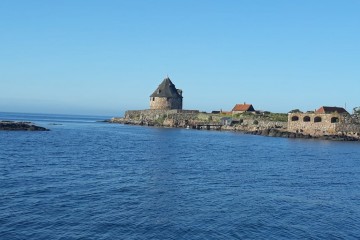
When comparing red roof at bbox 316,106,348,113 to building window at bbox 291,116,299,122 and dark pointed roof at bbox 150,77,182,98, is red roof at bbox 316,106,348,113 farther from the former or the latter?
dark pointed roof at bbox 150,77,182,98

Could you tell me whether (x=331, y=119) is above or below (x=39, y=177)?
above

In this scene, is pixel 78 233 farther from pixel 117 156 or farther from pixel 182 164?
pixel 117 156

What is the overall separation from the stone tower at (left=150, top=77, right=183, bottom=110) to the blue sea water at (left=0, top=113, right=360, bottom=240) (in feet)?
239

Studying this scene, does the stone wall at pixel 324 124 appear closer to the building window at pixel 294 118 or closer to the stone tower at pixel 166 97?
the building window at pixel 294 118

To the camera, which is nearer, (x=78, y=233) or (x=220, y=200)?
(x=78, y=233)

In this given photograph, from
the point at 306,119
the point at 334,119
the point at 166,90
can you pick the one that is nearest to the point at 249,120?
the point at 306,119

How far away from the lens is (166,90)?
114 metres

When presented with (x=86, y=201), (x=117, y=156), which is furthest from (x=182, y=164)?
(x=86, y=201)

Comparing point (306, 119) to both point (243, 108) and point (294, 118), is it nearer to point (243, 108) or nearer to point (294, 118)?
point (294, 118)

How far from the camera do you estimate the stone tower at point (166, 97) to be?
11312cm

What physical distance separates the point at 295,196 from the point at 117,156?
20365mm

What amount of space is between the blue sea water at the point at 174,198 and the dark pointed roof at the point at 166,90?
73.4 m

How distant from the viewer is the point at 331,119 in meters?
77.9

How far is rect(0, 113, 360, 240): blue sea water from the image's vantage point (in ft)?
60.3
